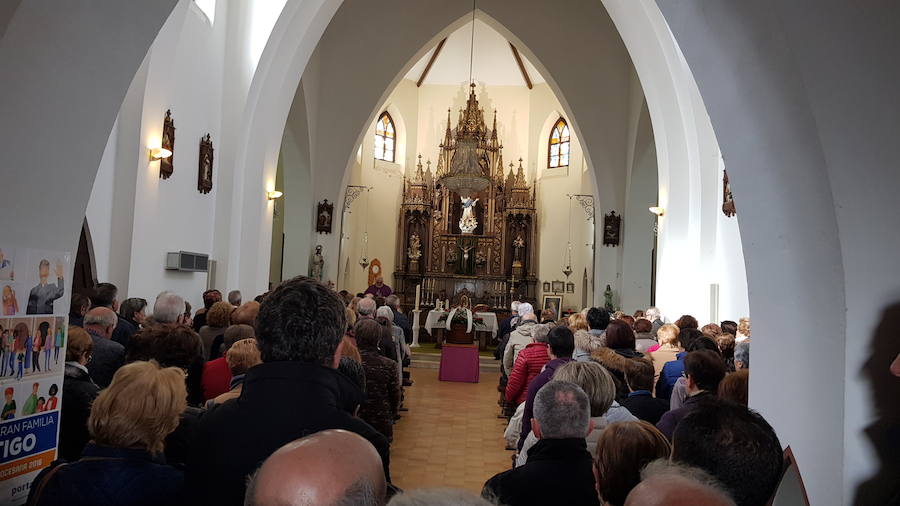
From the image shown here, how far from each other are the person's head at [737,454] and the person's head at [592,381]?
1255 millimetres

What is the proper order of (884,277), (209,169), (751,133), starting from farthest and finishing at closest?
(209,169) → (751,133) → (884,277)

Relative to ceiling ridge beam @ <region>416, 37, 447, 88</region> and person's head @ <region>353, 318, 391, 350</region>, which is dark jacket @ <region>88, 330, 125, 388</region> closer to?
person's head @ <region>353, 318, 391, 350</region>

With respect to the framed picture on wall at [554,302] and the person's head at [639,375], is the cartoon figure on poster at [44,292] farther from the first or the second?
the framed picture on wall at [554,302]

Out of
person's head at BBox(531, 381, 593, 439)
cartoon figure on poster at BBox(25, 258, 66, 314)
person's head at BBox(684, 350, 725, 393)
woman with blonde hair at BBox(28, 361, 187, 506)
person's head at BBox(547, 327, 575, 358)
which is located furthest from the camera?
person's head at BBox(547, 327, 575, 358)

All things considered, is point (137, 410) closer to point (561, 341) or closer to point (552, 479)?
point (552, 479)

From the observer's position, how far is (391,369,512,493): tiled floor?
20.0 feet

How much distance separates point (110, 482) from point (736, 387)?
8.58 ft

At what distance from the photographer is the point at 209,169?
1061cm

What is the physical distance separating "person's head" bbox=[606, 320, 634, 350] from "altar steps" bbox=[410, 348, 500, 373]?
29.4 ft

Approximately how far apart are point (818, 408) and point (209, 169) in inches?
370

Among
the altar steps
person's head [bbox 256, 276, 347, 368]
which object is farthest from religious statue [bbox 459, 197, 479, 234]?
person's head [bbox 256, 276, 347, 368]

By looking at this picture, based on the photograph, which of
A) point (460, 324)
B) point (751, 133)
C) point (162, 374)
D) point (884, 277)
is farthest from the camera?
point (460, 324)

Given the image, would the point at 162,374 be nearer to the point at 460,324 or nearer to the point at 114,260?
the point at 114,260

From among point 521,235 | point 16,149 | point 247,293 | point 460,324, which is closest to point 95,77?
point 16,149
